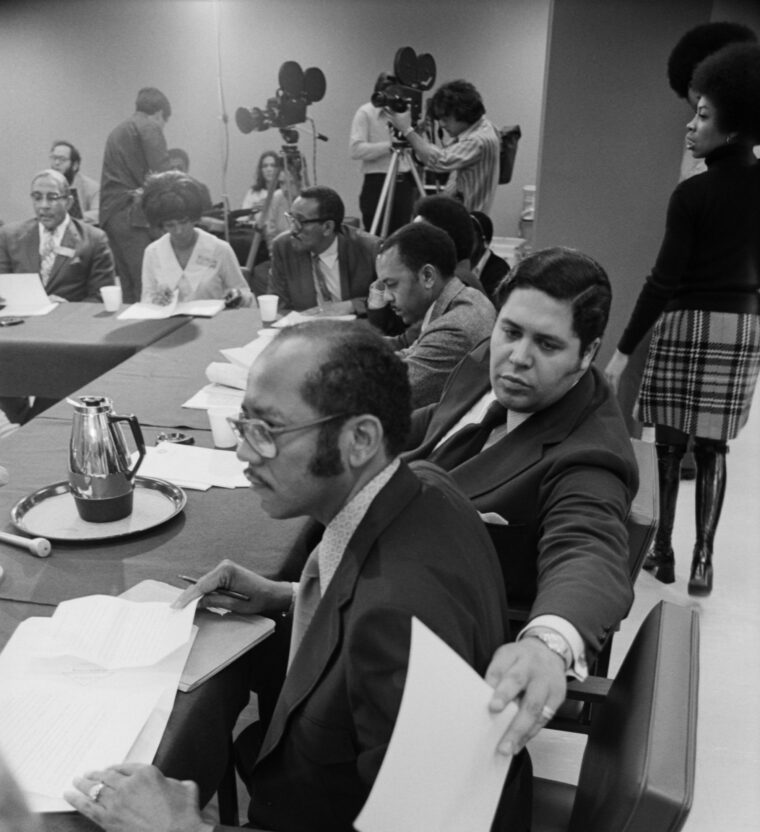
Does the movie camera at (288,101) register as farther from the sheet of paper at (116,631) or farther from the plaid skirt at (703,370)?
the sheet of paper at (116,631)

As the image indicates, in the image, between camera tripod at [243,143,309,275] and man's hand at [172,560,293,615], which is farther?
camera tripod at [243,143,309,275]

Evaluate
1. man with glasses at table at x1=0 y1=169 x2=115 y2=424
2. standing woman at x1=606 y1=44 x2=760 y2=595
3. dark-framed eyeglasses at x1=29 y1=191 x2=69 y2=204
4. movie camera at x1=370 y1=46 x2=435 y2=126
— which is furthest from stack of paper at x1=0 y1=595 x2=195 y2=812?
movie camera at x1=370 y1=46 x2=435 y2=126

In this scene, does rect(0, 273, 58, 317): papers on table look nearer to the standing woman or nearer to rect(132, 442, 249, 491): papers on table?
rect(132, 442, 249, 491): papers on table

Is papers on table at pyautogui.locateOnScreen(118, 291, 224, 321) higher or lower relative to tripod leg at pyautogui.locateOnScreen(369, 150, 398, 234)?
lower

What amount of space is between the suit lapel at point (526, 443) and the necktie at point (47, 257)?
3.00 m

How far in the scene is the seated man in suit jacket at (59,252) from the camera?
12.6 ft

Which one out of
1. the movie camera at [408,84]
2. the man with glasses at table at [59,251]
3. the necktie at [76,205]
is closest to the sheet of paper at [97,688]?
the man with glasses at table at [59,251]

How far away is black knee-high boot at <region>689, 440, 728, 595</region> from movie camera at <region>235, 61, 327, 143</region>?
3.30 m

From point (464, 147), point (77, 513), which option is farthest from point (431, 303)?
point (464, 147)

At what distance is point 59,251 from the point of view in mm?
3861

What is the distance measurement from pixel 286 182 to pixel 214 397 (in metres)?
3.00

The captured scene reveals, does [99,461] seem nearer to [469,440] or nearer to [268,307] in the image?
[469,440]

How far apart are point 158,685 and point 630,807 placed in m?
0.59

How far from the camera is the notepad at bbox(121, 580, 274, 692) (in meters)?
1.08
